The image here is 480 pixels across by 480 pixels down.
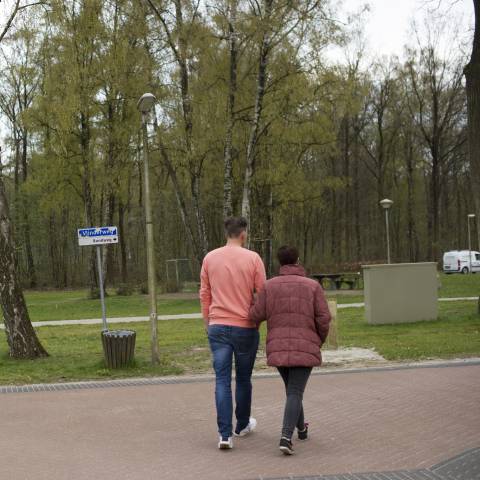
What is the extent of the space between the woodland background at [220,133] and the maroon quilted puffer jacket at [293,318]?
387 inches

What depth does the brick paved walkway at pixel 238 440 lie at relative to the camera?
5469mm

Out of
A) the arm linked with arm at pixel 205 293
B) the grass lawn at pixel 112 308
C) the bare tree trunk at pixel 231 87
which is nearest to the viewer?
the arm linked with arm at pixel 205 293

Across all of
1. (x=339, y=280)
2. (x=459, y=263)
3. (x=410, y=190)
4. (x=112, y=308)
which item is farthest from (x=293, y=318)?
(x=459, y=263)

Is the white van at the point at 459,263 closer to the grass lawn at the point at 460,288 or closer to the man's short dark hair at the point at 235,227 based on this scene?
the grass lawn at the point at 460,288

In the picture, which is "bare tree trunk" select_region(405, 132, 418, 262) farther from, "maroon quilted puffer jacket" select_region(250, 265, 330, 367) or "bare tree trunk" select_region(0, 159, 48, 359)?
"maroon quilted puffer jacket" select_region(250, 265, 330, 367)

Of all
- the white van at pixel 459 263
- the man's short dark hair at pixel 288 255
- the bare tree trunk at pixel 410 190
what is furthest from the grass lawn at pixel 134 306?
the man's short dark hair at pixel 288 255

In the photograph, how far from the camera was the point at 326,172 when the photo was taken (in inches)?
1898

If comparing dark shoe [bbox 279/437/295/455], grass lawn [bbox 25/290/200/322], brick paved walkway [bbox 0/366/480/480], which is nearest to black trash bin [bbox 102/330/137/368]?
brick paved walkway [bbox 0/366/480/480]

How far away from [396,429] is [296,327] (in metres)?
1.53

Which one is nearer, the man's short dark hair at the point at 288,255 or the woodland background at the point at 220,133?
the man's short dark hair at the point at 288,255

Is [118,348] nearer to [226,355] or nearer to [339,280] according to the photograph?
[226,355]

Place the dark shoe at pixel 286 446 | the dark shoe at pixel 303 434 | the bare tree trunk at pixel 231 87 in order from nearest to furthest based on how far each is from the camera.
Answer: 1. the dark shoe at pixel 286 446
2. the dark shoe at pixel 303 434
3. the bare tree trunk at pixel 231 87

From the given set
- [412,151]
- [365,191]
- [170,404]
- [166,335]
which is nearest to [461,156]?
[412,151]

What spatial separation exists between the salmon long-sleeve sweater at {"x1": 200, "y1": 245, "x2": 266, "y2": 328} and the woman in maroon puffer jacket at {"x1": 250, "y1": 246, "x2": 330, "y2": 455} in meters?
0.14
